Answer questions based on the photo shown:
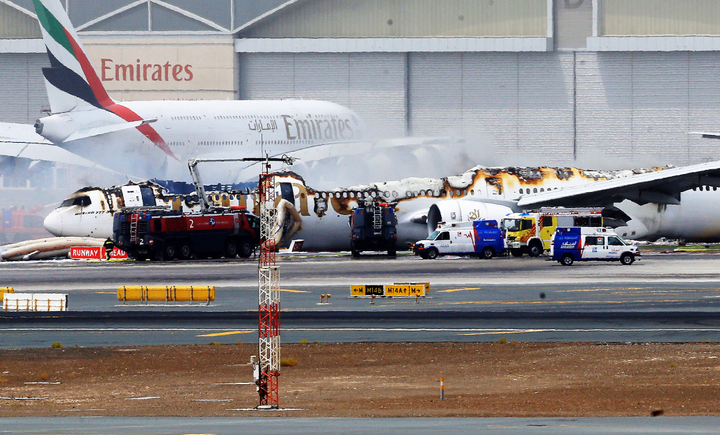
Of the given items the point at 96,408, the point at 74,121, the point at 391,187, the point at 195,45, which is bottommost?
the point at 96,408

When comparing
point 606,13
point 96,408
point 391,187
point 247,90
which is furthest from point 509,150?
point 96,408

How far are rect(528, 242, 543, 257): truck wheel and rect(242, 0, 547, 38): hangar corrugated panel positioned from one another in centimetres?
3540

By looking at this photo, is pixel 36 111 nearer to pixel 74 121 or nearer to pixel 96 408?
pixel 74 121

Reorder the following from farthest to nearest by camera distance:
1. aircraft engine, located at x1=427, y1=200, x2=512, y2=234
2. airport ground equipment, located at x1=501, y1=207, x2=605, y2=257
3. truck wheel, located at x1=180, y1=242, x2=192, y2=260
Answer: aircraft engine, located at x1=427, y1=200, x2=512, y2=234
truck wheel, located at x1=180, y1=242, x2=192, y2=260
airport ground equipment, located at x1=501, y1=207, x2=605, y2=257

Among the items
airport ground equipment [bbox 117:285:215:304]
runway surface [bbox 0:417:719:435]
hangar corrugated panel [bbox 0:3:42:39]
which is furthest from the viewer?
hangar corrugated panel [bbox 0:3:42:39]

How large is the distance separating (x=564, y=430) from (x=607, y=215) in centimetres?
4989

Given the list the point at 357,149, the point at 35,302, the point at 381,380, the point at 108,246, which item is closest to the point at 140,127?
the point at 357,149

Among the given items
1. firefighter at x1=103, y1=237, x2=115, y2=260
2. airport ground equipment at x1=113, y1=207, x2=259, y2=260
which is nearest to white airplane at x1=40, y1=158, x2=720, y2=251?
firefighter at x1=103, y1=237, x2=115, y2=260

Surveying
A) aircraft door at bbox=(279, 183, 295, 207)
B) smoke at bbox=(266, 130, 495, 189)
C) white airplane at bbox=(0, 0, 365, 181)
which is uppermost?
white airplane at bbox=(0, 0, 365, 181)

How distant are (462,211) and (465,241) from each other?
3761 millimetres

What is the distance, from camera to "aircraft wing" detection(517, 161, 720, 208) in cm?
6222

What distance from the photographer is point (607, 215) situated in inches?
2547

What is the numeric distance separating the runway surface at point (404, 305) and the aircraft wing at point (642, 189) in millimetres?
6815

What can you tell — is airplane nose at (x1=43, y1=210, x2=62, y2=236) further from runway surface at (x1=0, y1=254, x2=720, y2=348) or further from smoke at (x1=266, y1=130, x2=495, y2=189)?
smoke at (x1=266, y1=130, x2=495, y2=189)
